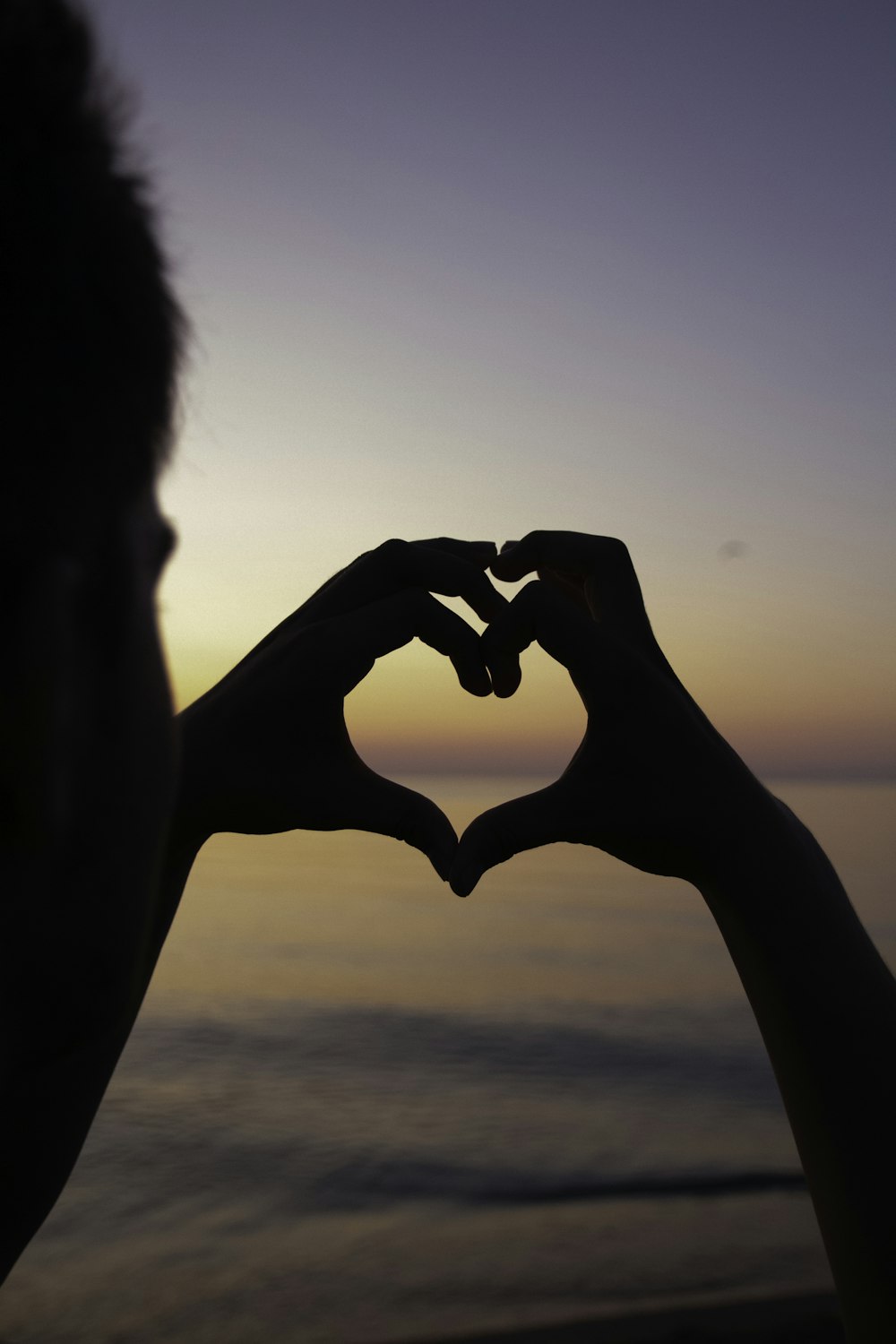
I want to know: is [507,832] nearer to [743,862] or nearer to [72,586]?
[743,862]

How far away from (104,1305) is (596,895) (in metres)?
14.8

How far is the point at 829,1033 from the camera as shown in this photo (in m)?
1.10

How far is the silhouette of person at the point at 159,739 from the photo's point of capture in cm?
51

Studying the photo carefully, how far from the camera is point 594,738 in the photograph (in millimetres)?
1283

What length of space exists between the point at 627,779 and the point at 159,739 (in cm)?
77

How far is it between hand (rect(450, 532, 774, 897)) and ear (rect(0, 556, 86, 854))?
2.59 feet

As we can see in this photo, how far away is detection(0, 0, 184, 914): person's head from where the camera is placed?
0.50 metres

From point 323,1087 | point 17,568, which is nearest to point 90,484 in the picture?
point 17,568

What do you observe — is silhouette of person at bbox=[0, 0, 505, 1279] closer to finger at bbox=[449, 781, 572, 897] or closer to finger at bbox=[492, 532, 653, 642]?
finger at bbox=[449, 781, 572, 897]

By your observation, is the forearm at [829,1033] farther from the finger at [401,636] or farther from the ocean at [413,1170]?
the ocean at [413,1170]

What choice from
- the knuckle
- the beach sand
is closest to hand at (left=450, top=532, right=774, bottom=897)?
the knuckle

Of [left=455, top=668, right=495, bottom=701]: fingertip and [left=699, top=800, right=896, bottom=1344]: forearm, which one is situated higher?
[left=455, top=668, right=495, bottom=701]: fingertip

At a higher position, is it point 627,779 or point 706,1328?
point 627,779

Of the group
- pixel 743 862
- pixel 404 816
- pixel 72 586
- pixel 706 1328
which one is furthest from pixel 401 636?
pixel 706 1328
